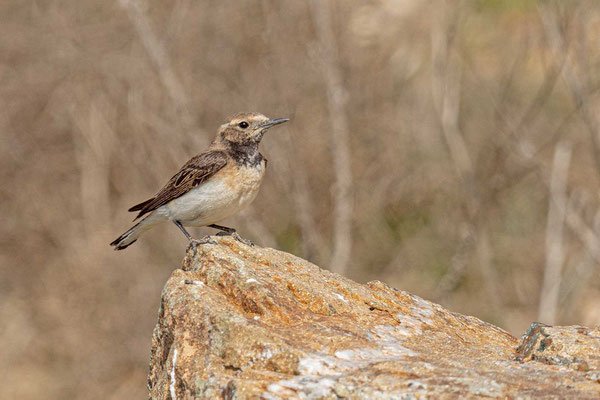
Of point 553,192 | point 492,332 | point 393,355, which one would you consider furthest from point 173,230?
point 393,355

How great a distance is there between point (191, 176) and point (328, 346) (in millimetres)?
3295

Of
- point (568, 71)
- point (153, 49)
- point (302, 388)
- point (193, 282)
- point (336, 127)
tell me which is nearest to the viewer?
point (302, 388)

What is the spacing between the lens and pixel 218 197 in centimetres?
654

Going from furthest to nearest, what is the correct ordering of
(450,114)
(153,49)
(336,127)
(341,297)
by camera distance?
(336,127) < (450,114) < (153,49) < (341,297)

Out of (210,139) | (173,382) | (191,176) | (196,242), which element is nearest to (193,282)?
(173,382)

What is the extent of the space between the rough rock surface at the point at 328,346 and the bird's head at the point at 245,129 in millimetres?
2336

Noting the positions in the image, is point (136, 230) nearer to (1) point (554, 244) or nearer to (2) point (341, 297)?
(2) point (341, 297)

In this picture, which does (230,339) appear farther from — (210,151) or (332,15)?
(332,15)

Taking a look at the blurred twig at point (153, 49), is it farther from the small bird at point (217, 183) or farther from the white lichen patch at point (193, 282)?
the white lichen patch at point (193, 282)

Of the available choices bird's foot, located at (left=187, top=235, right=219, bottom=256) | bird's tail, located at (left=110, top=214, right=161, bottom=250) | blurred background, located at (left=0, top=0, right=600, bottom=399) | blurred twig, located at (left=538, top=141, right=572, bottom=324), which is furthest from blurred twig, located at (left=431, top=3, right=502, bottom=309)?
bird's foot, located at (left=187, top=235, right=219, bottom=256)

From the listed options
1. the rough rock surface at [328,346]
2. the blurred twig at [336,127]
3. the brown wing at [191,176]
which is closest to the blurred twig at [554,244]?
the blurred twig at [336,127]

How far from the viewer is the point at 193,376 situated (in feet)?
12.1

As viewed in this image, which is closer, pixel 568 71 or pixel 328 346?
pixel 328 346

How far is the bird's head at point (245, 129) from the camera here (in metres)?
7.10
